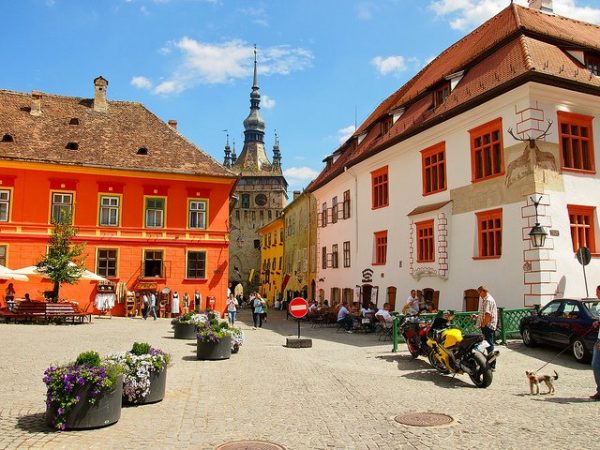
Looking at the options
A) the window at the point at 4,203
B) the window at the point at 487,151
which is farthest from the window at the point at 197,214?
the window at the point at 487,151

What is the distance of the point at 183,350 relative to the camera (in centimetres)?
1523

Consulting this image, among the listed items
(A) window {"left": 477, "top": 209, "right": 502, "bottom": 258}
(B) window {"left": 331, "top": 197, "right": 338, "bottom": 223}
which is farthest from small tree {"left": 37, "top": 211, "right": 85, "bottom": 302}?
(A) window {"left": 477, "top": 209, "right": 502, "bottom": 258}

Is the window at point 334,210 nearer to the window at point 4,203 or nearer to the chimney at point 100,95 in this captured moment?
the chimney at point 100,95

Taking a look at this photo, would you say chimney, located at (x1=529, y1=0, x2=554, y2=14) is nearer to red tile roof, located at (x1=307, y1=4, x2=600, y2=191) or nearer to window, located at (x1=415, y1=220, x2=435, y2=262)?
red tile roof, located at (x1=307, y1=4, x2=600, y2=191)

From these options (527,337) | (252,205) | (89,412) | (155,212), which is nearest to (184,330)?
(527,337)

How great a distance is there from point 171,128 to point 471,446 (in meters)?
31.8

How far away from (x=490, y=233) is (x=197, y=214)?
60.5 feet

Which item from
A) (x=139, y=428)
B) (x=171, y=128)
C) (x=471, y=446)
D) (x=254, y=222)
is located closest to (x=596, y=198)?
(x=471, y=446)

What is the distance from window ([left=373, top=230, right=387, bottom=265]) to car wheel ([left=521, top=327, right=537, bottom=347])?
10.9 metres

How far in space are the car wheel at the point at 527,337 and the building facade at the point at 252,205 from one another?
2387 inches

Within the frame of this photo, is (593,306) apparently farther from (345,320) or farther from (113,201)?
(113,201)

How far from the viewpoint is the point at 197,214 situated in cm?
3162

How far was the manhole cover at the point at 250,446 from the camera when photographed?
6.24 metres

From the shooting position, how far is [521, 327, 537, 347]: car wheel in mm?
14812
